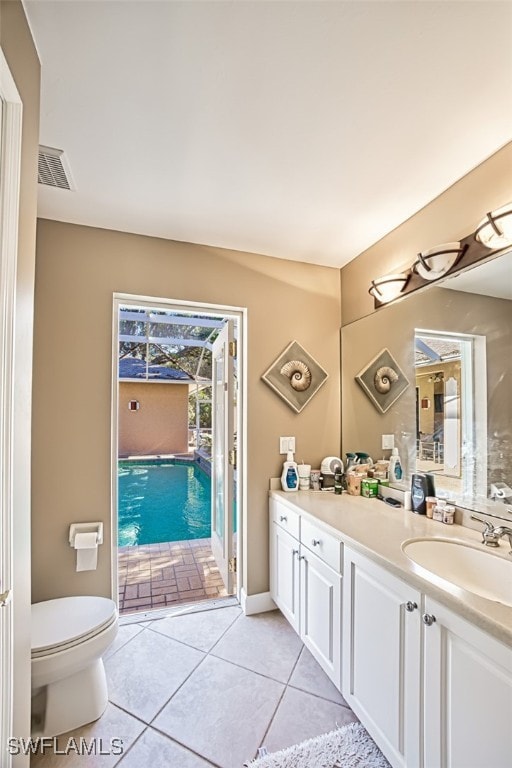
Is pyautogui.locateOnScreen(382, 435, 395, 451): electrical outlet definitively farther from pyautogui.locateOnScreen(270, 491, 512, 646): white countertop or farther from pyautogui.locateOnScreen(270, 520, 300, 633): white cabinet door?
pyautogui.locateOnScreen(270, 520, 300, 633): white cabinet door

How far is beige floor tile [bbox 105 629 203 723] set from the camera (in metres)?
1.68

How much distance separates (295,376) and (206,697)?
6.10ft

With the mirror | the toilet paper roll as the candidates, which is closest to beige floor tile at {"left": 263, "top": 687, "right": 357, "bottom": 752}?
the mirror

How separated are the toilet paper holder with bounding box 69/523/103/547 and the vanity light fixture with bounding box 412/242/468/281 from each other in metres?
2.31

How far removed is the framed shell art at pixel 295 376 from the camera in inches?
98.8

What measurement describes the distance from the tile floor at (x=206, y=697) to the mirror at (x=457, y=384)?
47.4 inches

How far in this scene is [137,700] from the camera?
5.53 ft

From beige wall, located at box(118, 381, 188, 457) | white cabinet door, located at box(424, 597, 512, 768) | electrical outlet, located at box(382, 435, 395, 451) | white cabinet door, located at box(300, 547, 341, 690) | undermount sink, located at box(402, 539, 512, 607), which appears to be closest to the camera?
white cabinet door, located at box(424, 597, 512, 768)

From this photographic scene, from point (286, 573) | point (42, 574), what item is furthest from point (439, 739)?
point (42, 574)

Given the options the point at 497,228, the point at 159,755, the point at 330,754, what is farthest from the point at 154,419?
the point at 497,228

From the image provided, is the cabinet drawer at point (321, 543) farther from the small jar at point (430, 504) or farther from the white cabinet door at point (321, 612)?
the small jar at point (430, 504)

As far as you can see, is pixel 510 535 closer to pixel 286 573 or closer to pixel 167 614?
pixel 286 573

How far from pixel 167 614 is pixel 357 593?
1.50 meters

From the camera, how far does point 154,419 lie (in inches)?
373
